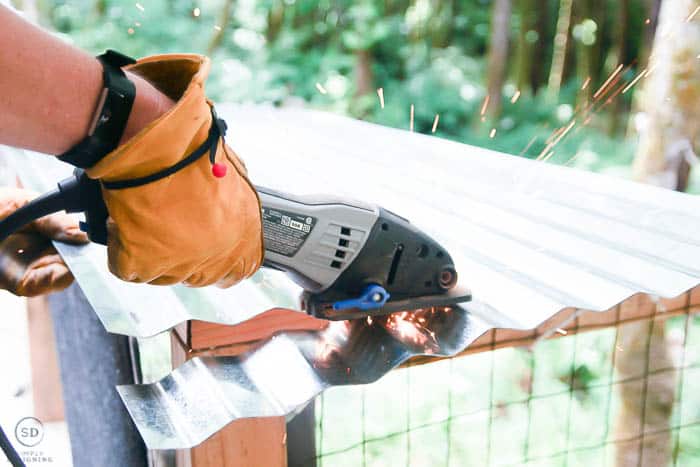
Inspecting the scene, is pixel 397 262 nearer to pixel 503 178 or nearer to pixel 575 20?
pixel 503 178

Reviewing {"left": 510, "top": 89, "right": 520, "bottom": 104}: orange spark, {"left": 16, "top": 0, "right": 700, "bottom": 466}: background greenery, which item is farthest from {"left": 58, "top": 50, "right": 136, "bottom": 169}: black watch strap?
{"left": 510, "top": 89, "right": 520, "bottom": 104}: orange spark

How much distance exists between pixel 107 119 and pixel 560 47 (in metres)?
8.96

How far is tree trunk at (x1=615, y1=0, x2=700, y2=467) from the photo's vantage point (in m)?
3.14

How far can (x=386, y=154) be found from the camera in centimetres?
312

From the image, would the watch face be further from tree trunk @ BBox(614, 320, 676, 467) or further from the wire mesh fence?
the wire mesh fence

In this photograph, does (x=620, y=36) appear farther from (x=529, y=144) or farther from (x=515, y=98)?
(x=529, y=144)

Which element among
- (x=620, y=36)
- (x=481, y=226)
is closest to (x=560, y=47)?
(x=620, y=36)

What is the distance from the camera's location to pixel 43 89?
2.46 feet

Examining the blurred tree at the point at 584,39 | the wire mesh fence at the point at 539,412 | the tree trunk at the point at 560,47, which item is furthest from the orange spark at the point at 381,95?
the wire mesh fence at the point at 539,412

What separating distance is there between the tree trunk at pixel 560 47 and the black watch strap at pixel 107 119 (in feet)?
28.2

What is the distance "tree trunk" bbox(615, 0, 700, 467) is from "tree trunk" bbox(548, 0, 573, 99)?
18.5 ft

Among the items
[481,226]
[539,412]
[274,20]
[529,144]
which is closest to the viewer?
[481,226]

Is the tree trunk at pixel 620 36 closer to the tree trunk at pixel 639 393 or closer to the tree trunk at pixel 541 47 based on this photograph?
the tree trunk at pixel 541 47

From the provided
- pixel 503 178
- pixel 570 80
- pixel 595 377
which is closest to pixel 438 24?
pixel 570 80
